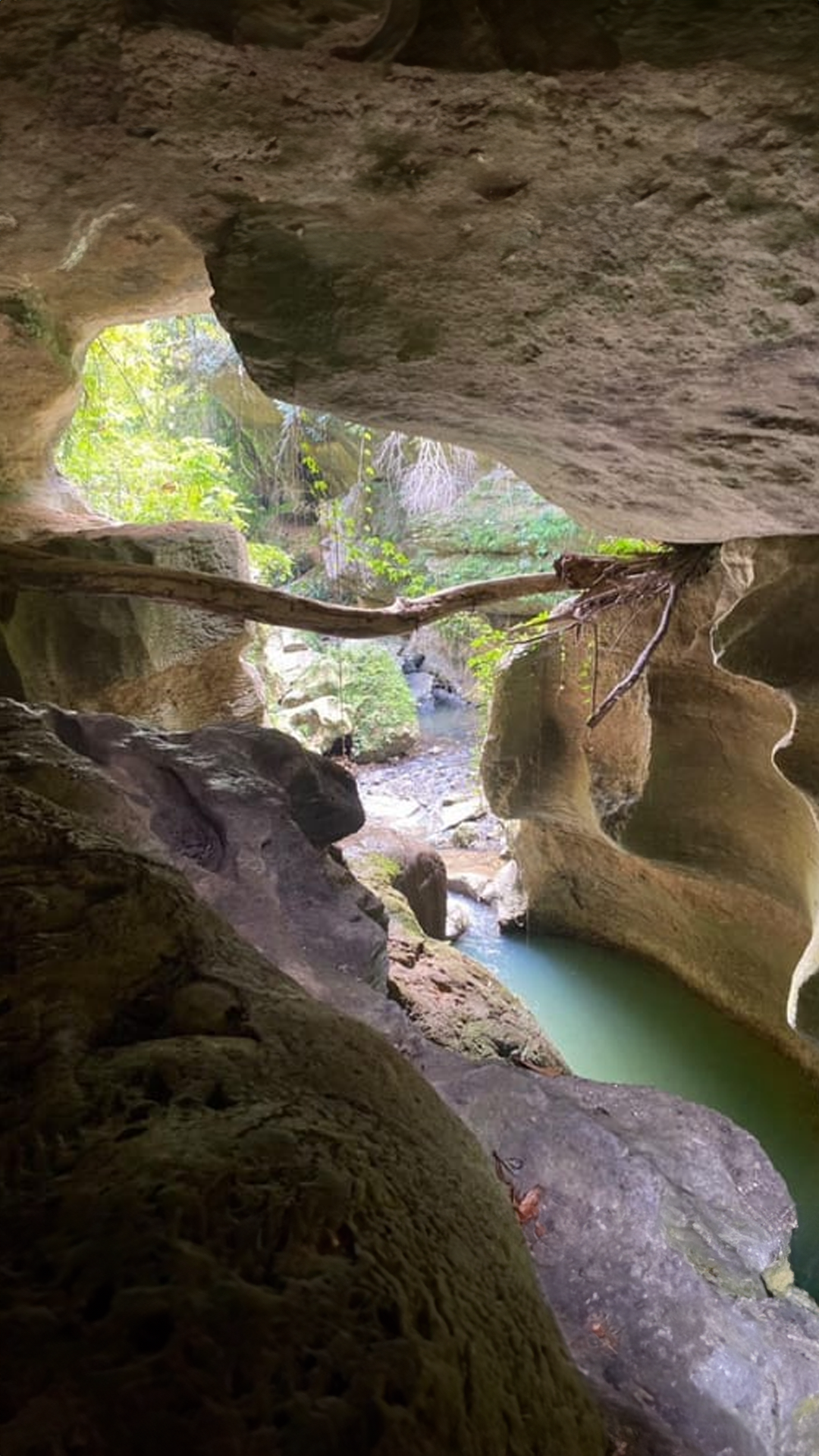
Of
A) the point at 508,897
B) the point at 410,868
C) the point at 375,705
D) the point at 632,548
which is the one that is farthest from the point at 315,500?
the point at 632,548

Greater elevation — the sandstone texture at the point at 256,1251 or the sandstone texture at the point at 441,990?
the sandstone texture at the point at 256,1251

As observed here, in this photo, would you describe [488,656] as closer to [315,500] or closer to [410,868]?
[410,868]

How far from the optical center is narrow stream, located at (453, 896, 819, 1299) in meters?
4.97

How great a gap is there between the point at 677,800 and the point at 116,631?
→ 3.09 m

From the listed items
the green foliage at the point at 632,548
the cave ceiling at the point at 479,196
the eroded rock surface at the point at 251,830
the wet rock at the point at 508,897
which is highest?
the cave ceiling at the point at 479,196

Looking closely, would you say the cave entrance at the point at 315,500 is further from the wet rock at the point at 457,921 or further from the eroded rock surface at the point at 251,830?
the eroded rock surface at the point at 251,830

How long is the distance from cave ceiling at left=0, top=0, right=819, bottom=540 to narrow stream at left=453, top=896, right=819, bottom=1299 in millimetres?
4076

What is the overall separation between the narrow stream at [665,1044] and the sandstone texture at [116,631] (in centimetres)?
370

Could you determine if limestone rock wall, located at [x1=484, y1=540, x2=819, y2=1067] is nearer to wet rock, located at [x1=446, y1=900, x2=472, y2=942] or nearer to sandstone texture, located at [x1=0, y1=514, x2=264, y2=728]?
wet rock, located at [x1=446, y1=900, x2=472, y2=942]

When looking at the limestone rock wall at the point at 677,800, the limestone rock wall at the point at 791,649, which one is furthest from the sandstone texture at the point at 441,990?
the limestone rock wall at the point at 791,649

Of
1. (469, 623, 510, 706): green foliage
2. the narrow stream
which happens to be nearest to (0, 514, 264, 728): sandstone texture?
(469, 623, 510, 706): green foliage

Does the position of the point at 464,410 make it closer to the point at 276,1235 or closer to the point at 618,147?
the point at 618,147

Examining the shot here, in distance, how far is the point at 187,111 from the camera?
1.51 m

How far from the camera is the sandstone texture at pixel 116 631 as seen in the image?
13.8ft
